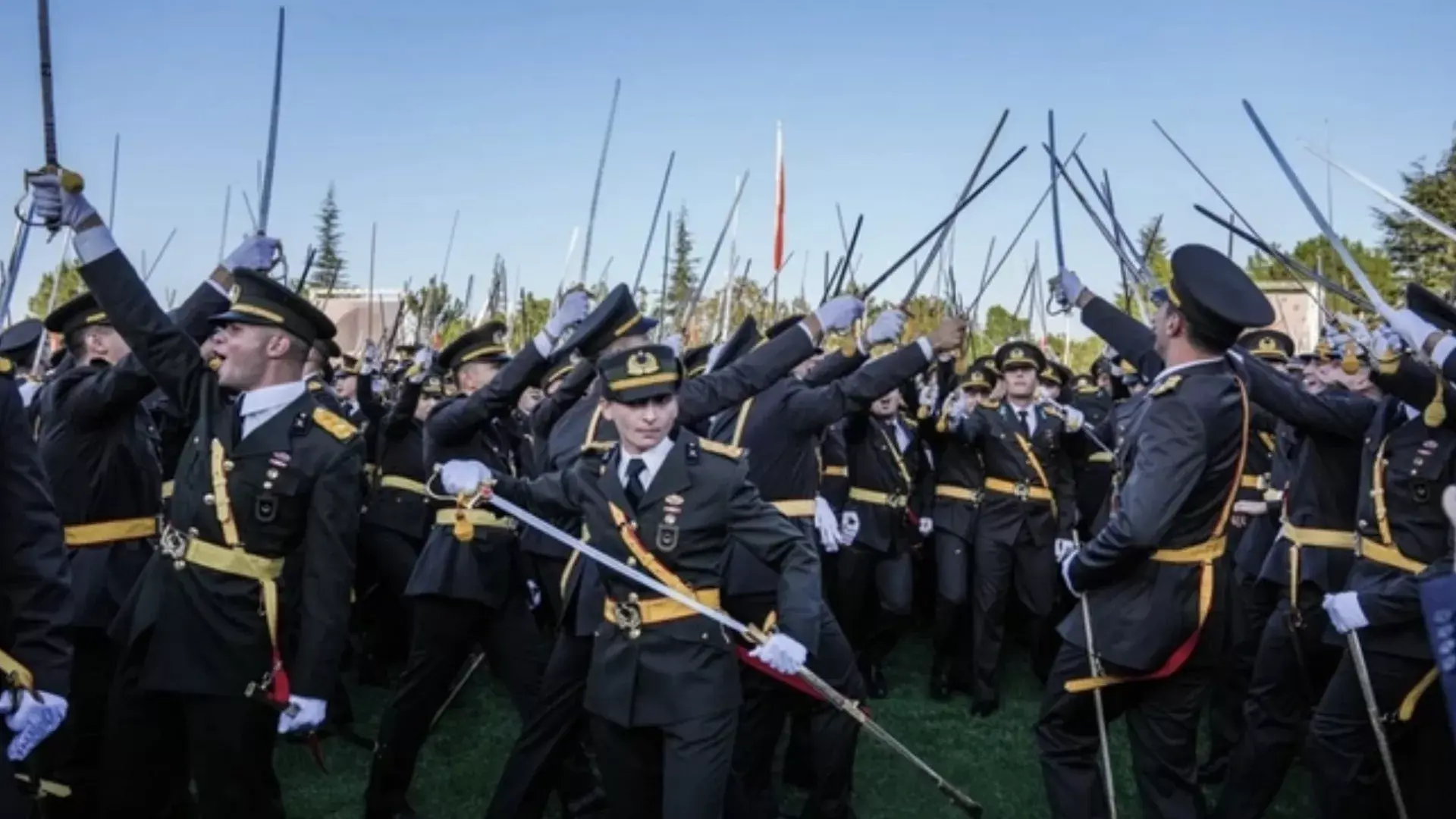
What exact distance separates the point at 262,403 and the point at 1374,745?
4438mm

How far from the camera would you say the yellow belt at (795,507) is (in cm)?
662

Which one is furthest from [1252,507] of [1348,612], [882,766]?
[1348,612]

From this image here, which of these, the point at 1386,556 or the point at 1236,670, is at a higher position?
the point at 1386,556

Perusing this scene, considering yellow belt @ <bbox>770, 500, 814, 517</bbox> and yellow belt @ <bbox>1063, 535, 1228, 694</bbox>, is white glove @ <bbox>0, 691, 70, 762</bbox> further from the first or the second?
yellow belt @ <bbox>770, 500, 814, 517</bbox>

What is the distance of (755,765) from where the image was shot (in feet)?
19.1

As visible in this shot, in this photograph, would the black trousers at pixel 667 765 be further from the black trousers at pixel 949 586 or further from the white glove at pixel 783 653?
the black trousers at pixel 949 586

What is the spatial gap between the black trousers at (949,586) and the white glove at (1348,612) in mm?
4216

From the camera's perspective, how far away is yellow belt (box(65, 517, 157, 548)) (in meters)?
5.20

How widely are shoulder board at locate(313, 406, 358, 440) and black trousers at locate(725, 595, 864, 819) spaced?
84.1 inches

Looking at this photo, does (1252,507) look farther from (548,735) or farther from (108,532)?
(108,532)

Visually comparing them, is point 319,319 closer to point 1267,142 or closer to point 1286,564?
point 1267,142

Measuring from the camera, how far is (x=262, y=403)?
4.45 m

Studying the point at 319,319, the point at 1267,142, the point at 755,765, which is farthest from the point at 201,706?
the point at 1267,142

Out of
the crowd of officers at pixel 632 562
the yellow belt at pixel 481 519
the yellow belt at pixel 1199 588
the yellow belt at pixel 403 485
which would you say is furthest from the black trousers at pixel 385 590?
the yellow belt at pixel 1199 588
